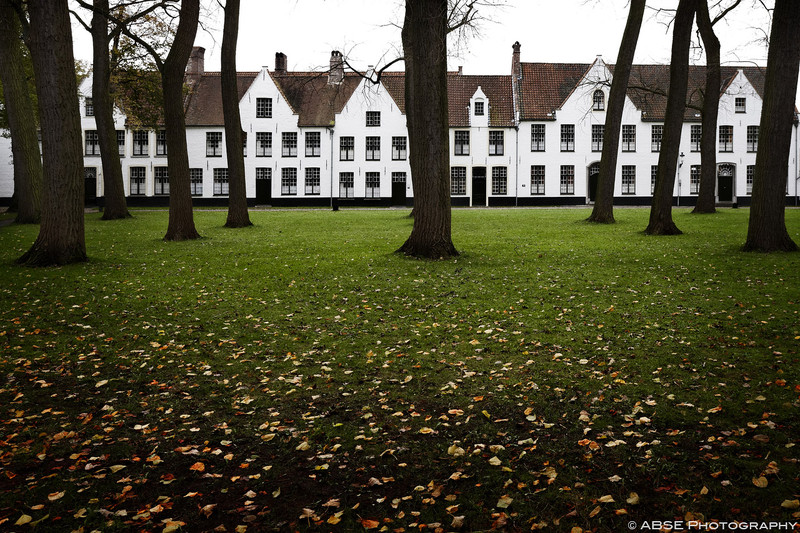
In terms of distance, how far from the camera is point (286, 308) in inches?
353

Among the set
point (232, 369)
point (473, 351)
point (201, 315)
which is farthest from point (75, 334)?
point (473, 351)

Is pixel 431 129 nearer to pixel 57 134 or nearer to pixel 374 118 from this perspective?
pixel 57 134

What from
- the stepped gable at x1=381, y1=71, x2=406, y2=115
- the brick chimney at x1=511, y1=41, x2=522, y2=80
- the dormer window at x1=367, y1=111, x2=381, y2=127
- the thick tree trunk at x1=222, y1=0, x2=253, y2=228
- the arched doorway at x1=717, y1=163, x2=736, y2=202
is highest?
the brick chimney at x1=511, y1=41, x2=522, y2=80

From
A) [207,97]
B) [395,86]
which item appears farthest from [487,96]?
[207,97]

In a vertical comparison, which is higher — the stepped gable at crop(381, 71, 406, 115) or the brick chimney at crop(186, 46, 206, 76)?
the brick chimney at crop(186, 46, 206, 76)

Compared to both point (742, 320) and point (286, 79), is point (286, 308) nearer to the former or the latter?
point (742, 320)

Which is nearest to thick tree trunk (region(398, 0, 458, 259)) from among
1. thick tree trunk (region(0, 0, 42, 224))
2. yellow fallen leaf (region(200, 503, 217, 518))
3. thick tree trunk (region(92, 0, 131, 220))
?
yellow fallen leaf (region(200, 503, 217, 518))

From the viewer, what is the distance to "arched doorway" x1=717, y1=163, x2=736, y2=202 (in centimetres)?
4719

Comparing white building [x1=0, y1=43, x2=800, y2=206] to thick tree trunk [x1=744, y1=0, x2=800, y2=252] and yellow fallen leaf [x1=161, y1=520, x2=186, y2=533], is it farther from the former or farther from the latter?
yellow fallen leaf [x1=161, y1=520, x2=186, y2=533]

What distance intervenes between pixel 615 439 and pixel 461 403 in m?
1.33

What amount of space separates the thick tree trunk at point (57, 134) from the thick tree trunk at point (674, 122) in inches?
583

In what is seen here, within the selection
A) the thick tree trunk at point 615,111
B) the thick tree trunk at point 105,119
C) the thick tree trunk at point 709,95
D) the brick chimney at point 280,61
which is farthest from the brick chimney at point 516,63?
the thick tree trunk at point 105,119

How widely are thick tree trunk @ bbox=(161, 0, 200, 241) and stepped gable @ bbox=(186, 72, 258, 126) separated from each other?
30446 mm

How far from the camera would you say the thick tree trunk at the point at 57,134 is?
37.8 feet
